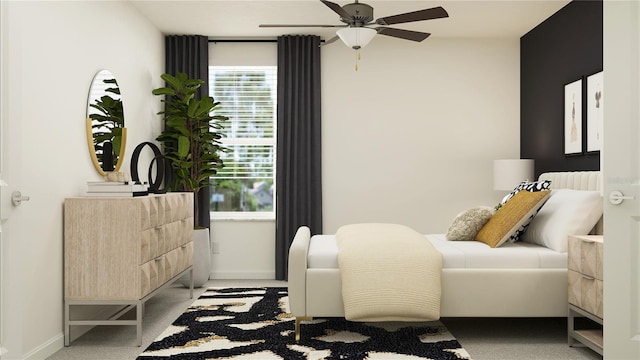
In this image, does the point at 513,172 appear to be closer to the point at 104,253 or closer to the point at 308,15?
the point at 308,15

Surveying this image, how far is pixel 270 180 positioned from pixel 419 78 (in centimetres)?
202

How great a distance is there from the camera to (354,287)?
3.36 meters

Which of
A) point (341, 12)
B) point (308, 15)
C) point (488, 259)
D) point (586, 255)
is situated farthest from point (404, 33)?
point (586, 255)

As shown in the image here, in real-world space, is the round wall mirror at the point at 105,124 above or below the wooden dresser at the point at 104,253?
above

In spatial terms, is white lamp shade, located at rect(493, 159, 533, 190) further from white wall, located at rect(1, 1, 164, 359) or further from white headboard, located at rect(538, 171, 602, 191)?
white wall, located at rect(1, 1, 164, 359)

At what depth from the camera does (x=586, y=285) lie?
3191 millimetres

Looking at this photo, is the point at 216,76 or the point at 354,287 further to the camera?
the point at 216,76

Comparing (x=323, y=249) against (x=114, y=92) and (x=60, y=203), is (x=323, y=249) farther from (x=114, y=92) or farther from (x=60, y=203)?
(x=114, y=92)

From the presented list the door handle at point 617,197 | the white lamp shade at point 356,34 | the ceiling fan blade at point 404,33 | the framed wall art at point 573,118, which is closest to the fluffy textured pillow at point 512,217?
the framed wall art at point 573,118

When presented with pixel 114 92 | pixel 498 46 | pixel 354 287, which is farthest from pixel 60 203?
pixel 498 46

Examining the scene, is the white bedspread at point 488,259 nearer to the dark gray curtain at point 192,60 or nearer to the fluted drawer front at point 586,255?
the fluted drawer front at point 586,255

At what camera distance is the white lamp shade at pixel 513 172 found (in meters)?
5.43

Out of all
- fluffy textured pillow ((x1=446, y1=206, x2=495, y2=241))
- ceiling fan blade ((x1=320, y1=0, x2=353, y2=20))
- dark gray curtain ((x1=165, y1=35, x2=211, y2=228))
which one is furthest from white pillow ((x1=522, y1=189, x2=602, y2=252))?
dark gray curtain ((x1=165, y1=35, x2=211, y2=228))

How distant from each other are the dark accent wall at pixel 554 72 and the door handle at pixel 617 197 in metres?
2.79
